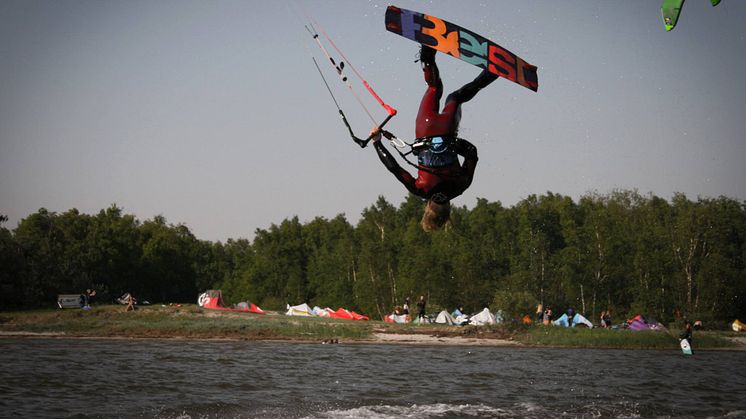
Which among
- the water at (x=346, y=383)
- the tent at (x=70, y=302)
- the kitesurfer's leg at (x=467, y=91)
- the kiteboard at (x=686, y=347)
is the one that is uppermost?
the kitesurfer's leg at (x=467, y=91)

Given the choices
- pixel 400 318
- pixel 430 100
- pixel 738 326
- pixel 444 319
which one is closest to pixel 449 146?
pixel 430 100

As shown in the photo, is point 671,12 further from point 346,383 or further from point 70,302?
point 70,302

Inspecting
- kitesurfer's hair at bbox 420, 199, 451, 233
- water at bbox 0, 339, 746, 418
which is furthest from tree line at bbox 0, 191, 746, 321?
kitesurfer's hair at bbox 420, 199, 451, 233

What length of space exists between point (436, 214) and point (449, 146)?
1.00 meters

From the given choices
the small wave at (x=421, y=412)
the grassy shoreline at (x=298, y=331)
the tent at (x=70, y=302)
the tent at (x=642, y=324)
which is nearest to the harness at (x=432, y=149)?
the small wave at (x=421, y=412)

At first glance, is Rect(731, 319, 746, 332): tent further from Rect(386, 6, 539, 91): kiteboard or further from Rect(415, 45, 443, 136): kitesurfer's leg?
Rect(386, 6, 539, 91): kiteboard

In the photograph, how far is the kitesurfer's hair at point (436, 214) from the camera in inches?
438

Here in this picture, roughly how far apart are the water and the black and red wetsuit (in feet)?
21.8

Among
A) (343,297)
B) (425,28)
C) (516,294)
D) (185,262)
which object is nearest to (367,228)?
(343,297)

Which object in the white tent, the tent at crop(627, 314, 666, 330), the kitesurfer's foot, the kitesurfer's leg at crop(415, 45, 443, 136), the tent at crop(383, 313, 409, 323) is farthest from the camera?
the white tent

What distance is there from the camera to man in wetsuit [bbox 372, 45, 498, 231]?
35.4 feet

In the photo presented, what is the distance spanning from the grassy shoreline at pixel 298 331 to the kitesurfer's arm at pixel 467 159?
2804 cm

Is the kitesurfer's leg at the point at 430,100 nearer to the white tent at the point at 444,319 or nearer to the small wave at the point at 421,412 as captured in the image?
the small wave at the point at 421,412

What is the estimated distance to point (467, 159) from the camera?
11.2 metres
